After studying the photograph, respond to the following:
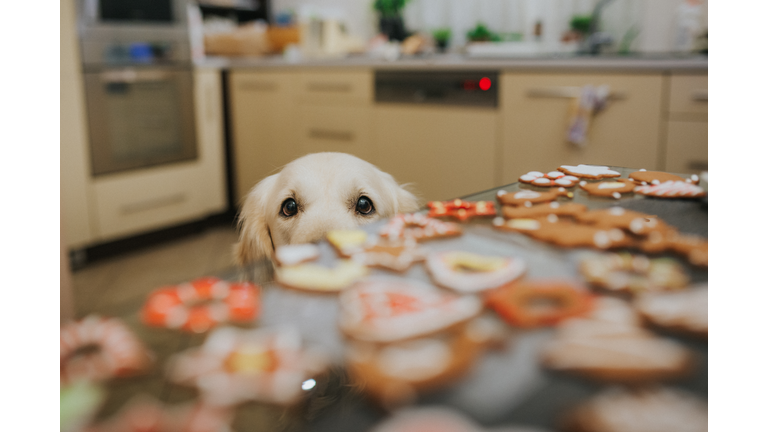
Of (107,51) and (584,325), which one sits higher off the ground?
(107,51)

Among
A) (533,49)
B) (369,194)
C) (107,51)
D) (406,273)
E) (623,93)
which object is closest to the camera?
(406,273)

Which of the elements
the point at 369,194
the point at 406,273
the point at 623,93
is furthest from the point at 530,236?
the point at 623,93

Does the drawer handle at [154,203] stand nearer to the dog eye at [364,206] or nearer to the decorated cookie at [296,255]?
the dog eye at [364,206]

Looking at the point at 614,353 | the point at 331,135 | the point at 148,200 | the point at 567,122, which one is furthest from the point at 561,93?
the point at 148,200

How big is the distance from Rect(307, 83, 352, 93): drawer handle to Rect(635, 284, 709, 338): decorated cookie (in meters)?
2.36

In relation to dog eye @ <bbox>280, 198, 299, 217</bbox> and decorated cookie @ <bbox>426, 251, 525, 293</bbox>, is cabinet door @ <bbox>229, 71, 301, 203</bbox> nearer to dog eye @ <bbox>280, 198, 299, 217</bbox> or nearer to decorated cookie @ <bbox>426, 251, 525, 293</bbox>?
dog eye @ <bbox>280, 198, 299, 217</bbox>

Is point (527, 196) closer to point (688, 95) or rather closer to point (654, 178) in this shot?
point (654, 178)

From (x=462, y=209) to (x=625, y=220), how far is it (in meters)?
0.13

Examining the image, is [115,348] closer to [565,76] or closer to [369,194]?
[369,194]

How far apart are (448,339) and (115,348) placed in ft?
0.49

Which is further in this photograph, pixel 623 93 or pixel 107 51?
pixel 107 51

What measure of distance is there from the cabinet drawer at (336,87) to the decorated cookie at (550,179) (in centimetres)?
Result: 190

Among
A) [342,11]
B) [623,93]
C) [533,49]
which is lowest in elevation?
[623,93]

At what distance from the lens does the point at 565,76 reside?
196 centimetres
